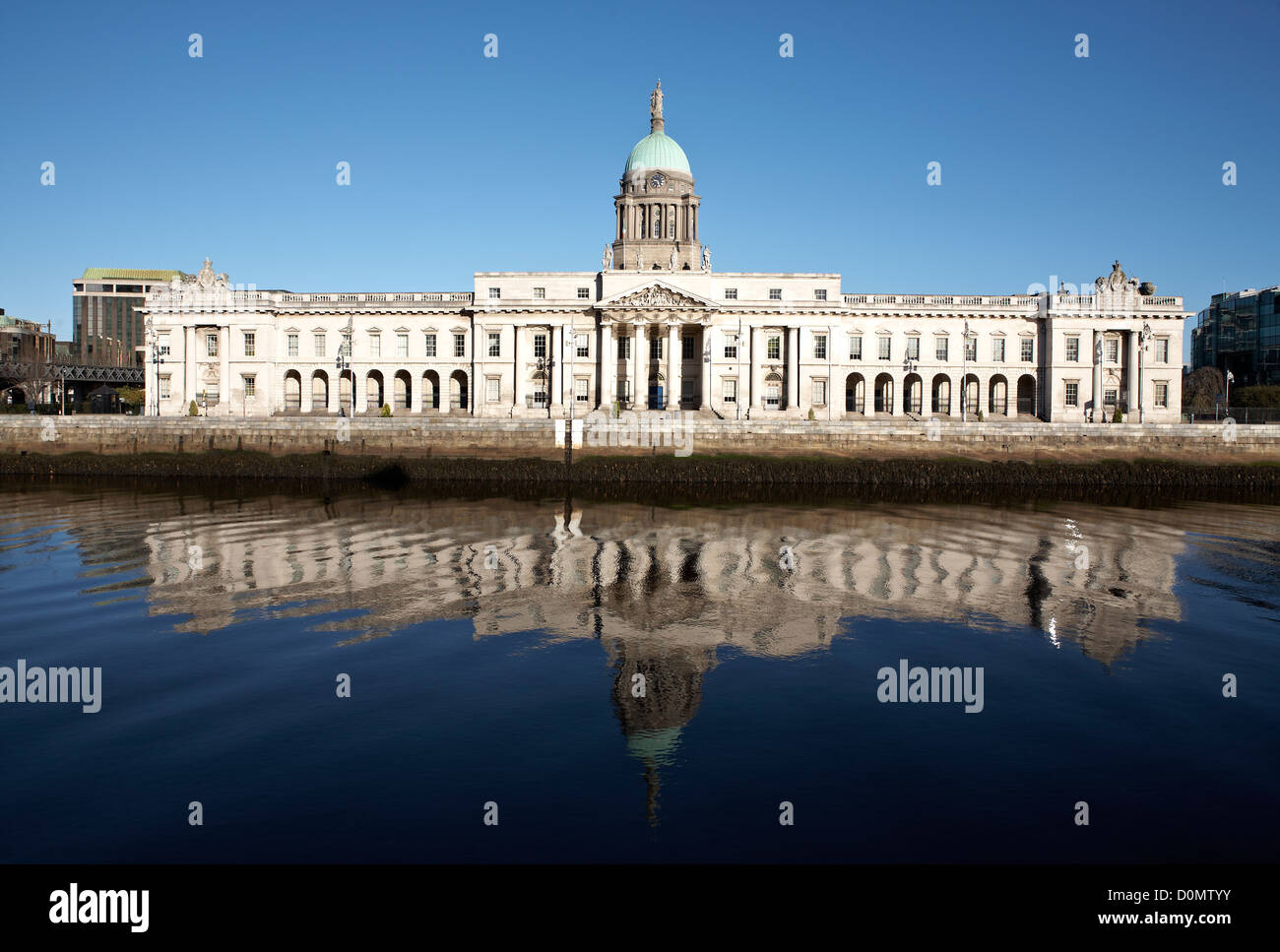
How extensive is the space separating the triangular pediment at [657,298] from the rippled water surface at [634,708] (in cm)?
4635

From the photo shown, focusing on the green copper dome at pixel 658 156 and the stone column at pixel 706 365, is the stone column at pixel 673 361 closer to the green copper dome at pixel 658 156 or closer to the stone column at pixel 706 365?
the stone column at pixel 706 365

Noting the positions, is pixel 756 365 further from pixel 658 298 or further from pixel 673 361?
pixel 658 298

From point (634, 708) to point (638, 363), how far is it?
60.7m

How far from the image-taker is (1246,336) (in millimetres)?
116000

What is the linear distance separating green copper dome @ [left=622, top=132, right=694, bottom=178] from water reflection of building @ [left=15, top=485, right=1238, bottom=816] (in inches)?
2116

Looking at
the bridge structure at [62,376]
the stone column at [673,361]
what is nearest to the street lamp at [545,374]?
the stone column at [673,361]

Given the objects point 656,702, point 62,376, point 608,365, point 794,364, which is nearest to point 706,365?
point 794,364

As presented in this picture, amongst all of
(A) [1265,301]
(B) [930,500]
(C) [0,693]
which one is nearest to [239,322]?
(B) [930,500]

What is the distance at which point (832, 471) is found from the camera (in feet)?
173

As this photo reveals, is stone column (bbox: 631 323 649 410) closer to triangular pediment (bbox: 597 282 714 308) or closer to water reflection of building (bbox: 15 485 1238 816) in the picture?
triangular pediment (bbox: 597 282 714 308)

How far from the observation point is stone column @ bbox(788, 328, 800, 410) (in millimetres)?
72938

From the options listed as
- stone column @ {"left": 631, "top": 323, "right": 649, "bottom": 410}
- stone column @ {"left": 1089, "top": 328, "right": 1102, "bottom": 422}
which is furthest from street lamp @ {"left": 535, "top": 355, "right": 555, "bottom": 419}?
stone column @ {"left": 1089, "top": 328, "right": 1102, "bottom": 422}

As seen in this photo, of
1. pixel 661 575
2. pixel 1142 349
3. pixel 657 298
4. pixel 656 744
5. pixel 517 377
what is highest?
pixel 657 298
